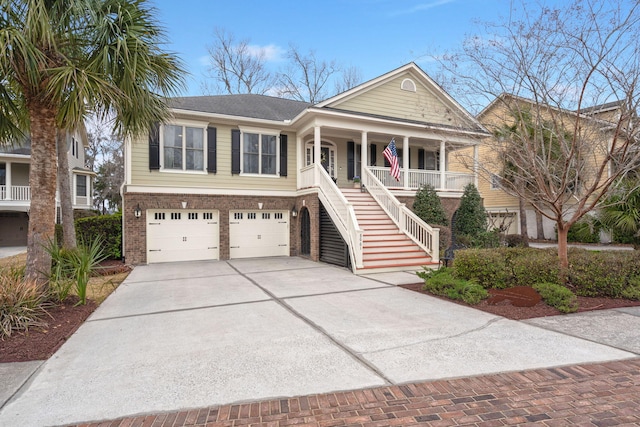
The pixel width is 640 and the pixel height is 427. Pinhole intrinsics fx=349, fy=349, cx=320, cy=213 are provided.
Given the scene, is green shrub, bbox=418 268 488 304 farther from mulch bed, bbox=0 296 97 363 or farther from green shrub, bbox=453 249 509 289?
mulch bed, bbox=0 296 97 363

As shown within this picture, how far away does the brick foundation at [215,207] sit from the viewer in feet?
37.4

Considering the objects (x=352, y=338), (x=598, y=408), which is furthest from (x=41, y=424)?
(x=598, y=408)

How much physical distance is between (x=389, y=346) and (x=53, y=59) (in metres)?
6.95

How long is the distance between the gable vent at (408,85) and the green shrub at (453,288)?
9375 millimetres

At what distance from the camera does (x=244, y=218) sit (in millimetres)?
13117

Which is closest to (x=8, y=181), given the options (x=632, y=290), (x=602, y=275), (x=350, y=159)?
(x=350, y=159)

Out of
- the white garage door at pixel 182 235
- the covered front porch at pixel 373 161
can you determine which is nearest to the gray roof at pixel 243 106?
the covered front porch at pixel 373 161

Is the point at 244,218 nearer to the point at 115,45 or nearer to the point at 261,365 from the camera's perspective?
the point at 115,45

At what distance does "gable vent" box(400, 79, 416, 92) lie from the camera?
14.3 m

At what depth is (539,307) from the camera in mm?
5582

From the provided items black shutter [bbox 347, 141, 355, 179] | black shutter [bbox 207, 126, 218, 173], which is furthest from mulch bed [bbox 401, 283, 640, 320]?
black shutter [bbox 207, 126, 218, 173]

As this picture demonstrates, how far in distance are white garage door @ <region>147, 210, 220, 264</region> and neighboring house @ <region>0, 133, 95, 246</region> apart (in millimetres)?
10851

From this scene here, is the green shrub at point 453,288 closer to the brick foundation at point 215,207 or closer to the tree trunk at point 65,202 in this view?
the brick foundation at point 215,207

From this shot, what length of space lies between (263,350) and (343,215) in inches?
267
